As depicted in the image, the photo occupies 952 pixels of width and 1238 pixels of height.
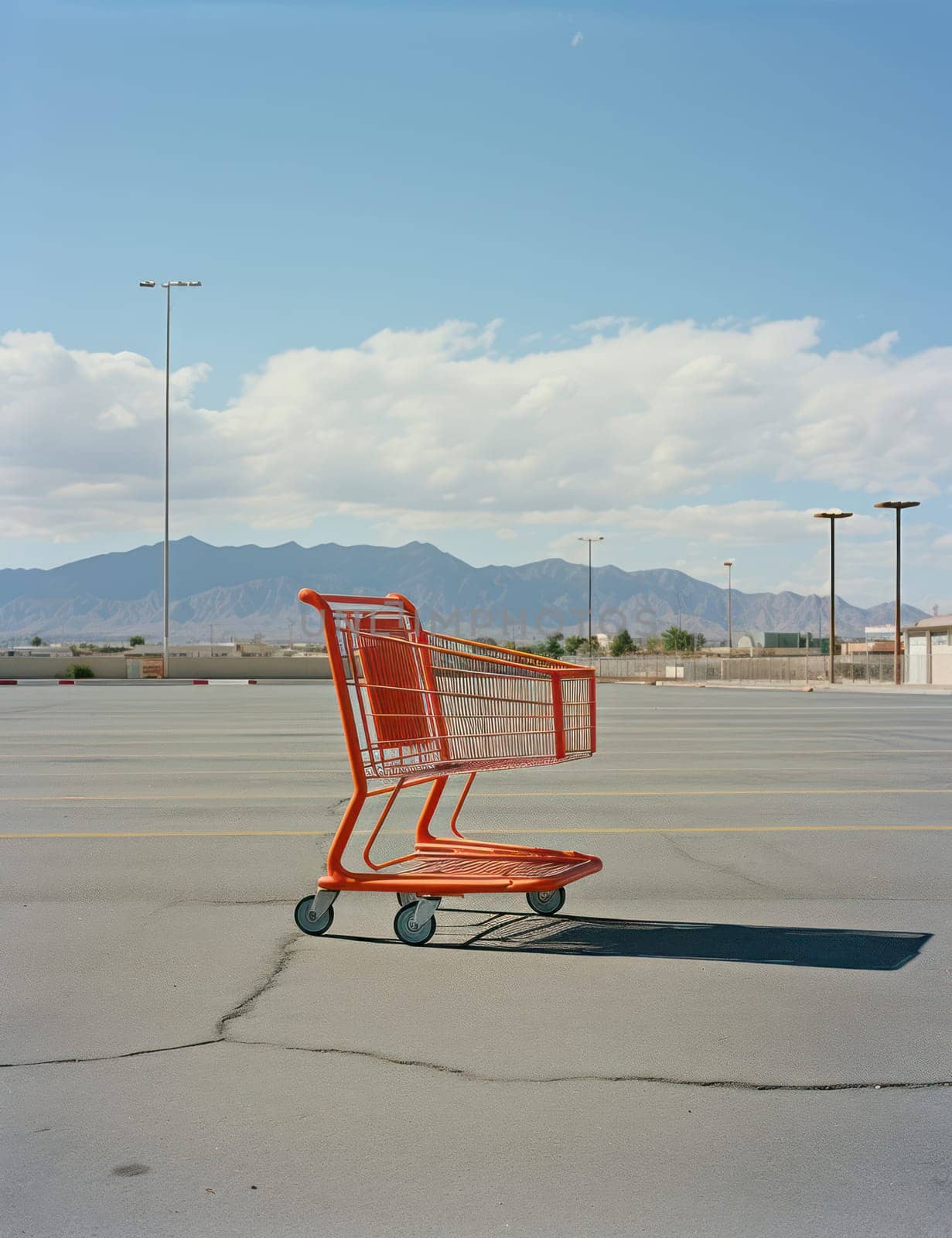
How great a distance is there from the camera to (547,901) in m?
6.49

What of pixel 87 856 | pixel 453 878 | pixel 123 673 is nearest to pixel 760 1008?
pixel 453 878

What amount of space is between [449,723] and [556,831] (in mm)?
2842

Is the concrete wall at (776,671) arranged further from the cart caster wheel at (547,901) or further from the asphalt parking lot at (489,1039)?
the cart caster wheel at (547,901)

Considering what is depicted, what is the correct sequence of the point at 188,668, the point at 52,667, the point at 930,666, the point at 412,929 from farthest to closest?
the point at 188,668 → the point at 52,667 → the point at 930,666 → the point at 412,929

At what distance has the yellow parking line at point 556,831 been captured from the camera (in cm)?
901

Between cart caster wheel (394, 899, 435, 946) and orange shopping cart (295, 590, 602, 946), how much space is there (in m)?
0.13

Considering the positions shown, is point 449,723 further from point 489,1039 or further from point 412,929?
point 489,1039

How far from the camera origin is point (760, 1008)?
15.8 ft

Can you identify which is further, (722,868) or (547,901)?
(722,868)

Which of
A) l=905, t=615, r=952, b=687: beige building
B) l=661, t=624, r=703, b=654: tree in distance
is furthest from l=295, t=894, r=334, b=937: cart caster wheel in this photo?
l=661, t=624, r=703, b=654: tree in distance

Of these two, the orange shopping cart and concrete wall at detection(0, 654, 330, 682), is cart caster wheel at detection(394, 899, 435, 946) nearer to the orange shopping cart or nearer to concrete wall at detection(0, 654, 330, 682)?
the orange shopping cart

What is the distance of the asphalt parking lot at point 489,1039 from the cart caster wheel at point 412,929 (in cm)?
12

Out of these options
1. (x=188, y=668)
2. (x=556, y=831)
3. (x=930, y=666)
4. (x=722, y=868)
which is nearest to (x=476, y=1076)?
Answer: (x=722, y=868)

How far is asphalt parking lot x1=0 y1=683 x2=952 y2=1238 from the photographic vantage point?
3240 millimetres
